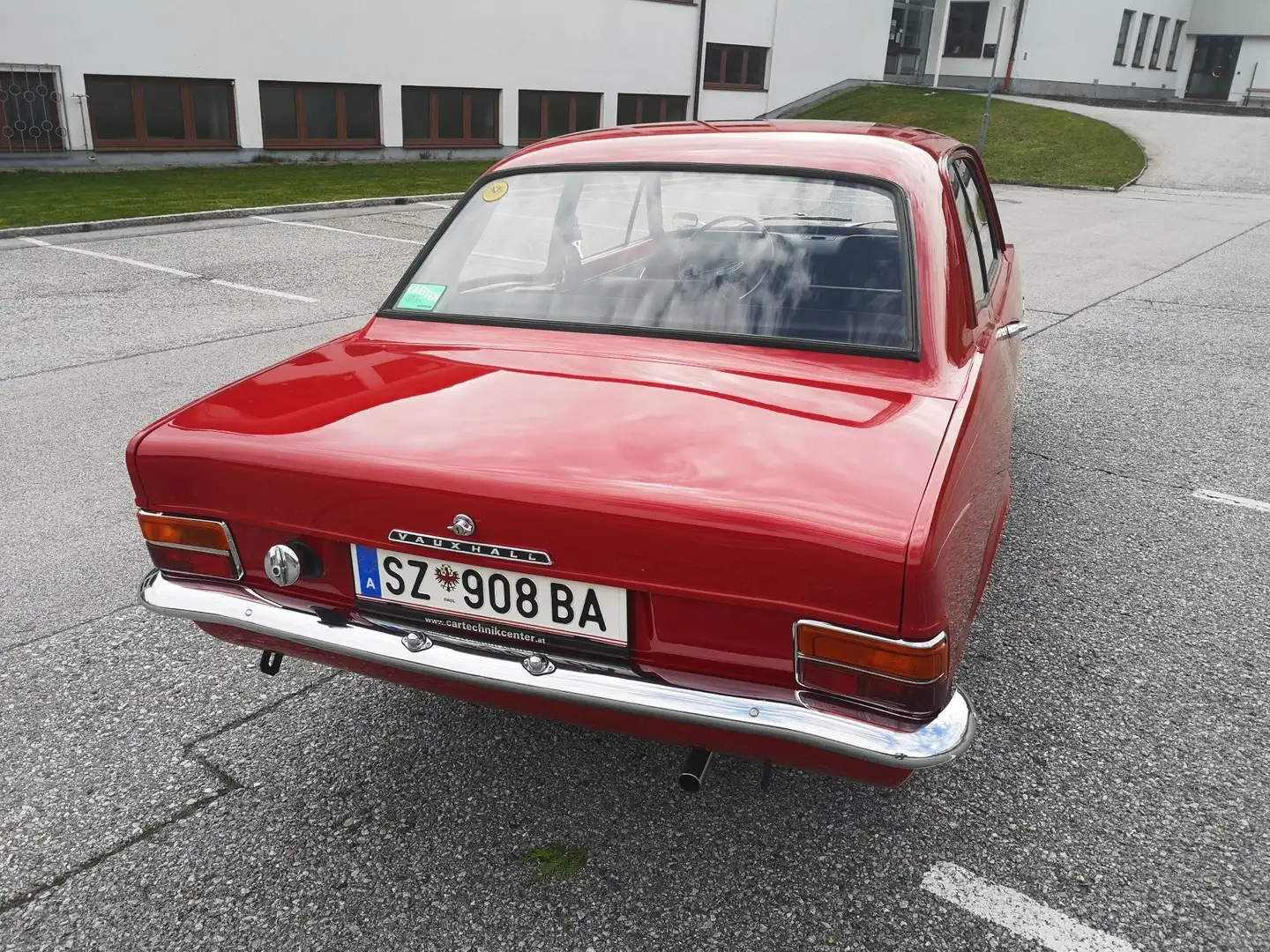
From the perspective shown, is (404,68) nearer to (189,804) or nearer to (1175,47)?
(189,804)

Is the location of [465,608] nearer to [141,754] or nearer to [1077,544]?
[141,754]

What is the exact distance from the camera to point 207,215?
42.4ft

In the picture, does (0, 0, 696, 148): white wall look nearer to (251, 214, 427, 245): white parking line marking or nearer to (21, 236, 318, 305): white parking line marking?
(251, 214, 427, 245): white parking line marking

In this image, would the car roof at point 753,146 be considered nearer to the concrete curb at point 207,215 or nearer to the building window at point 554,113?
the concrete curb at point 207,215

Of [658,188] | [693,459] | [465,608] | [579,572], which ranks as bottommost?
[465,608]

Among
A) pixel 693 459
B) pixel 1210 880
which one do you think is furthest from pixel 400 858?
pixel 1210 880

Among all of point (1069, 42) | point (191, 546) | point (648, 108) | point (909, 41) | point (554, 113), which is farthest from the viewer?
point (909, 41)

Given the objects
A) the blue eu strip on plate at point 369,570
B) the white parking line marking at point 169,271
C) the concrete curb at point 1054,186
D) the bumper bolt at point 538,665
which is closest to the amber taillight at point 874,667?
the bumper bolt at point 538,665

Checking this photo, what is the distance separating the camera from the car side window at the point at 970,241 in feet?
9.91

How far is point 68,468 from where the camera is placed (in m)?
4.84

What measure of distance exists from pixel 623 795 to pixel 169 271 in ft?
29.2

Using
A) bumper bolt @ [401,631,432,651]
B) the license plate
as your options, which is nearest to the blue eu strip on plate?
the license plate

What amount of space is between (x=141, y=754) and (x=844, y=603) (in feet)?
6.64

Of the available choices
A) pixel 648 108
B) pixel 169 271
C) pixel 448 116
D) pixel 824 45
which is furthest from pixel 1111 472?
pixel 824 45
